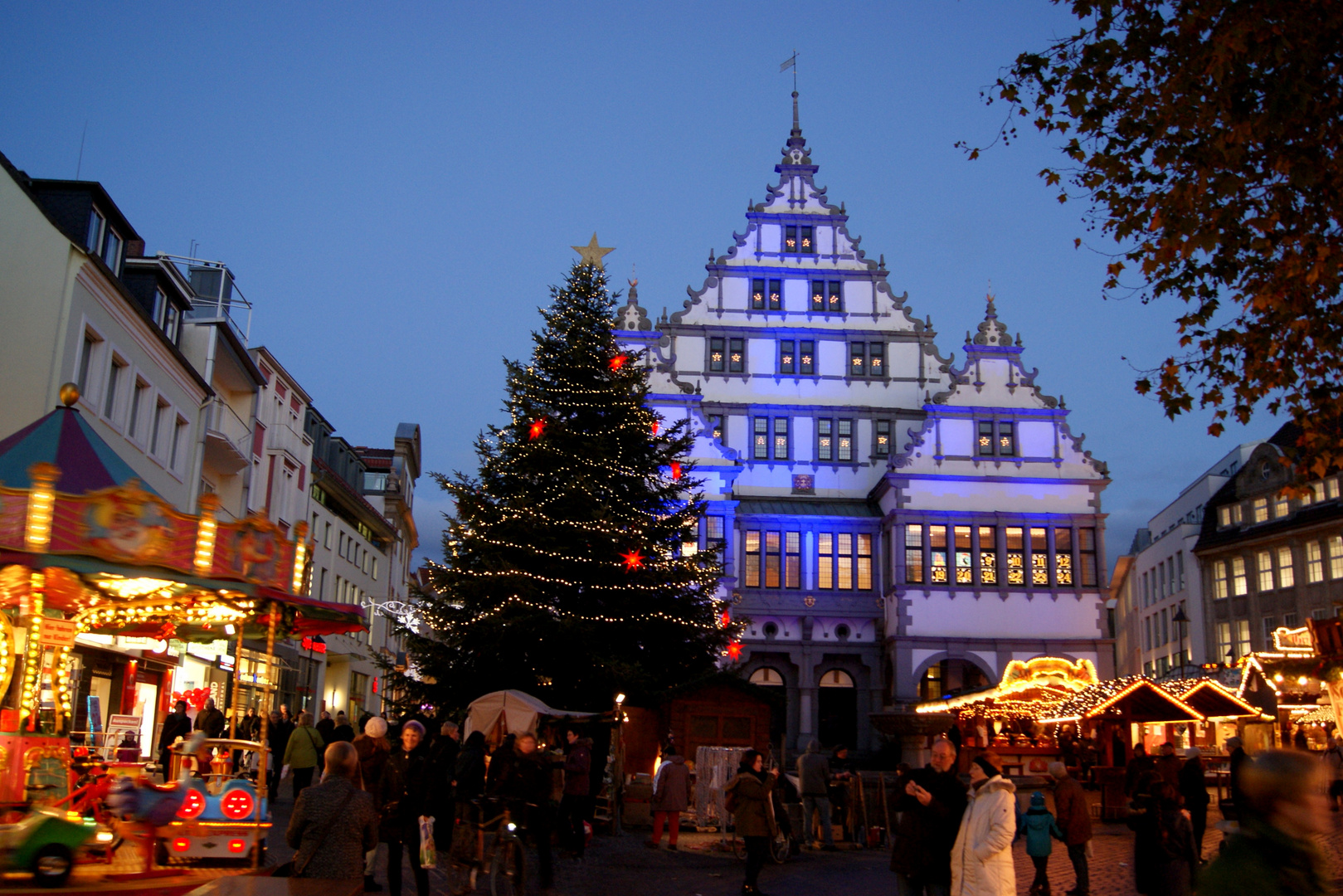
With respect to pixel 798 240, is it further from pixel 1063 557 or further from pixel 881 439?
pixel 1063 557

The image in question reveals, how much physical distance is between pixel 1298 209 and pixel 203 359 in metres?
25.7

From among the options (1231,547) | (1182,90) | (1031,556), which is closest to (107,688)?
(1182,90)

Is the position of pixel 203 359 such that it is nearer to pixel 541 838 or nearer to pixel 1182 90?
pixel 541 838

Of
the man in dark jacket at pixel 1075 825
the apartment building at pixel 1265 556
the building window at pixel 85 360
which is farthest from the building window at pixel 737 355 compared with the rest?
the man in dark jacket at pixel 1075 825

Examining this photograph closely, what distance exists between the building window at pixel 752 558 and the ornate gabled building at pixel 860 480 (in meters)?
0.06

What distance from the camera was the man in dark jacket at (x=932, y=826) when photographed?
853cm

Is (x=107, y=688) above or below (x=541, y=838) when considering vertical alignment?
above

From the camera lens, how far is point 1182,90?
9461mm

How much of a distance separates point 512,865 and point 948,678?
101 ft

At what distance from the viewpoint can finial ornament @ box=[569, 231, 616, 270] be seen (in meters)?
30.7

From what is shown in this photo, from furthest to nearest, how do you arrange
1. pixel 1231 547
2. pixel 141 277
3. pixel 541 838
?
pixel 1231 547
pixel 141 277
pixel 541 838

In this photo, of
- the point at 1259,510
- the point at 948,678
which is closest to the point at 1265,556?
the point at 1259,510

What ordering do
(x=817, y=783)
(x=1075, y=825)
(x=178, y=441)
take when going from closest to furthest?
(x=1075, y=825) → (x=817, y=783) → (x=178, y=441)

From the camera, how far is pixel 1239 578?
4741 centimetres
